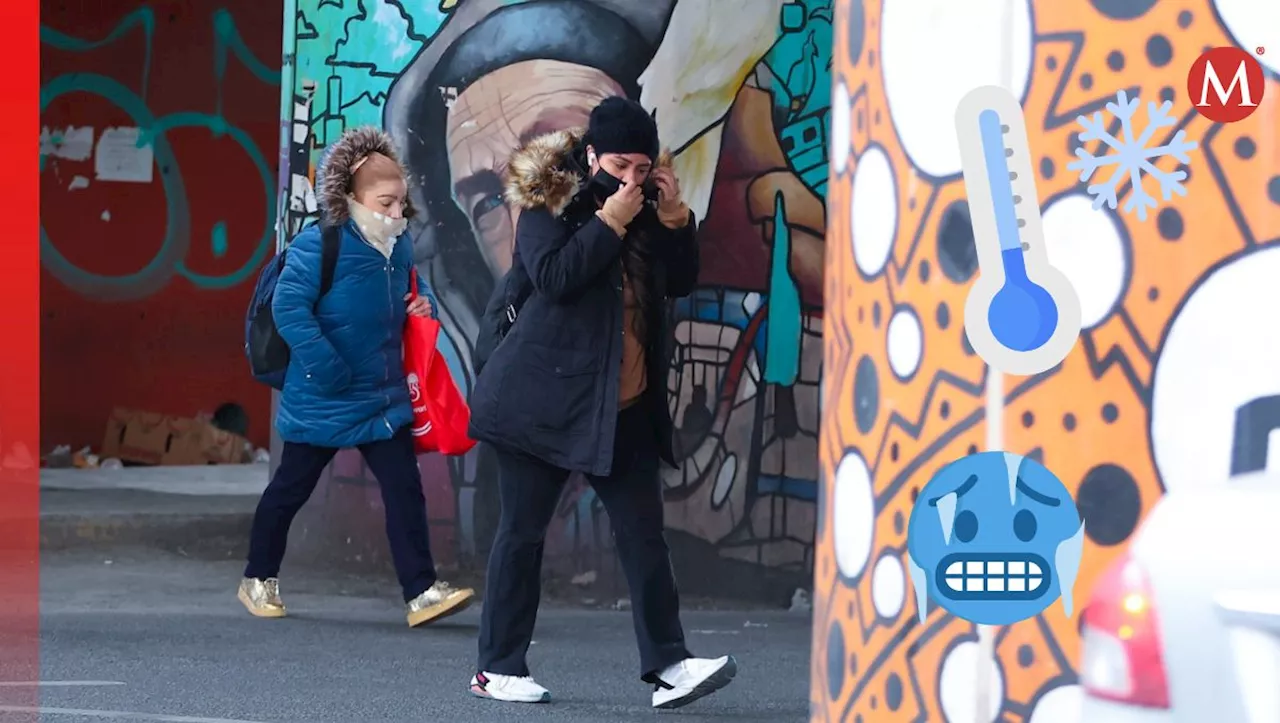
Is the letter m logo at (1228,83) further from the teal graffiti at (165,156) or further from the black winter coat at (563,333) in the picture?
the teal graffiti at (165,156)

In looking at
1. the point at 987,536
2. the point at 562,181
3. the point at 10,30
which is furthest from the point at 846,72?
the point at 10,30

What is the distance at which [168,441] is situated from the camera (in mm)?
11961

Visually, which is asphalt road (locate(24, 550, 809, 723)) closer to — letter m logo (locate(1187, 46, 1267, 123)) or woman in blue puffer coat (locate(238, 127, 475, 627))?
woman in blue puffer coat (locate(238, 127, 475, 627))

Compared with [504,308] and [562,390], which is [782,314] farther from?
[562,390]

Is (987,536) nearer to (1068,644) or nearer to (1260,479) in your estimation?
(1068,644)

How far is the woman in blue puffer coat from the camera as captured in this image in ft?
24.4

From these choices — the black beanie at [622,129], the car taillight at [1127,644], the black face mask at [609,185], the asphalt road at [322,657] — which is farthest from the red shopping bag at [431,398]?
the car taillight at [1127,644]

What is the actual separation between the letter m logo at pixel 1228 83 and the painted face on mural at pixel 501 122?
16.2 ft

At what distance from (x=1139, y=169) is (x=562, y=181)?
110 inches

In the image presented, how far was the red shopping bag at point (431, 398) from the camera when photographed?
766 cm

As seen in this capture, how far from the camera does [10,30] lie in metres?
11.5

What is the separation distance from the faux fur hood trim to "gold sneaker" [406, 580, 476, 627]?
6.42 feet

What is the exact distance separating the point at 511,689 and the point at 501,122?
285cm

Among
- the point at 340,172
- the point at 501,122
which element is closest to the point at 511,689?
the point at 340,172
